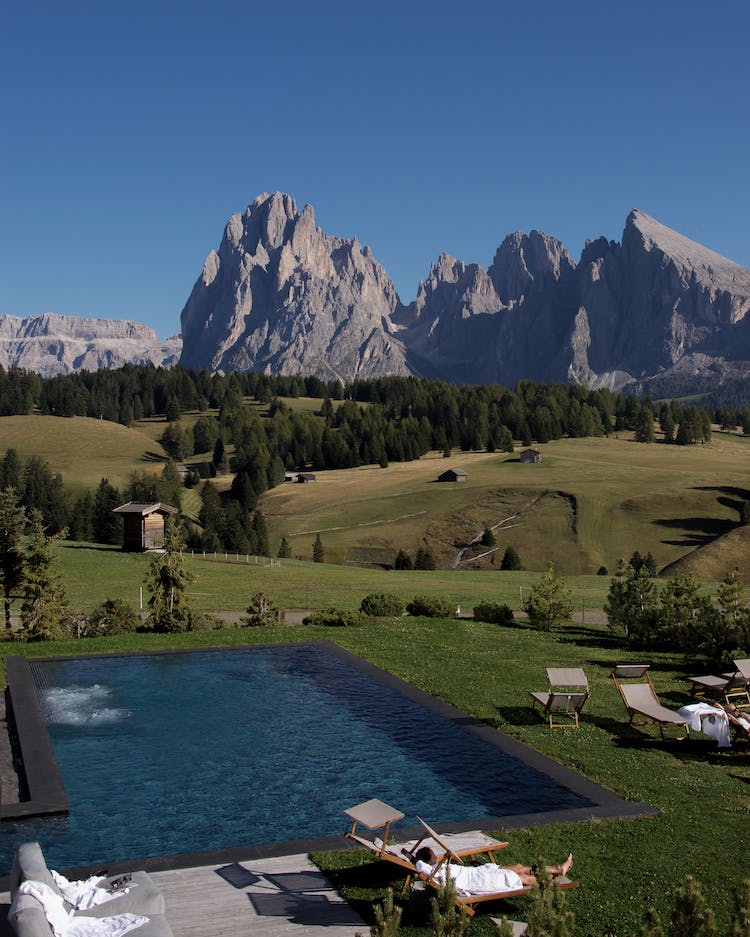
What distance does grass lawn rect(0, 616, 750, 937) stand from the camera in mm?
10164

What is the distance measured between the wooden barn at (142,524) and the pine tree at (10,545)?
1304 inches

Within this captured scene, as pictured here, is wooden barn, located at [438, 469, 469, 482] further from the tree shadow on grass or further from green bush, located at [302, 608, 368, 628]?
green bush, located at [302, 608, 368, 628]

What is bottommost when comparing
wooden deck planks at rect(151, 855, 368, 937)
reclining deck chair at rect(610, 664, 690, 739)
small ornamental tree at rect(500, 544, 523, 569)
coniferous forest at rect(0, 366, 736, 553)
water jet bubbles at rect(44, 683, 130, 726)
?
small ornamental tree at rect(500, 544, 523, 569)

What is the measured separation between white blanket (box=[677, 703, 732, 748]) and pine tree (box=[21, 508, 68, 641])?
1939 centimetres

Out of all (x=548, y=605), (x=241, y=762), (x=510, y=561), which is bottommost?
(x=510, y=561)

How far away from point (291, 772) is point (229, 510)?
82354mm

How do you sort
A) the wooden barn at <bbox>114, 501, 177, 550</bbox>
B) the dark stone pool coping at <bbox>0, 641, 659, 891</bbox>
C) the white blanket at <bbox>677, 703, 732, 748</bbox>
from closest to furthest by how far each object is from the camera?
the dark stone pool coping at <bbox>0, 641, 659, 891</bbox>
the white blanket at <bbox>677, 703, 732, 748</bbox>
the wooden barn at <bbox>114, 501, 177, 550</bbox>

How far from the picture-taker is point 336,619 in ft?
103

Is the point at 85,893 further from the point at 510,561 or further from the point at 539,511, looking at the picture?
the point at 539,511

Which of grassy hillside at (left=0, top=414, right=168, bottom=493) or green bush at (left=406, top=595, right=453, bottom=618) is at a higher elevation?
grassy hillside at (left=0, top=414, right=168, bottom=493)

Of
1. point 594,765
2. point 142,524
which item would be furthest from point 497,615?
point 142,524

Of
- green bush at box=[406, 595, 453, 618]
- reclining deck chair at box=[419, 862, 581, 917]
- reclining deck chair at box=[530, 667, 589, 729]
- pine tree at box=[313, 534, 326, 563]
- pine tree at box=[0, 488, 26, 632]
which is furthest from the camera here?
pine tree at box=[313, 534, 326, 563]

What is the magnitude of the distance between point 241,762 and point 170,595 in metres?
15.2

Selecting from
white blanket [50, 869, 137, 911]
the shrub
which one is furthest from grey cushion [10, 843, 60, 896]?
the shrub
